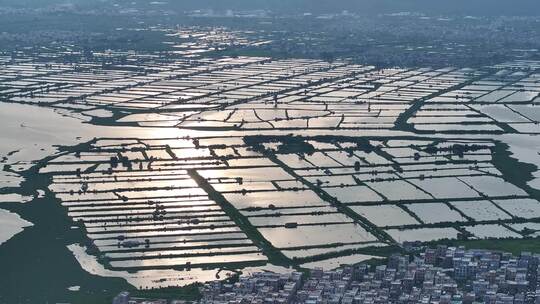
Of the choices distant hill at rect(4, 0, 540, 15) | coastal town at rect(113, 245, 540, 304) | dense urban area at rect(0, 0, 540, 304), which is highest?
coastal town at rect(113, 245, 540, 304)

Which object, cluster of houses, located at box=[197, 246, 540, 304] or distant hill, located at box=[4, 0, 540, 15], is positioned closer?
cluster of houses, located at box=[197, 246, 540, 304]

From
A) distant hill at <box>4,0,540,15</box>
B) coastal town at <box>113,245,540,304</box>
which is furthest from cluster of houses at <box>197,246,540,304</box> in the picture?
distant hill at <box>4,0,540,15</box>

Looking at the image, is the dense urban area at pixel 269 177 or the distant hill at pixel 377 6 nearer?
the dense urban area at pixel 269 177

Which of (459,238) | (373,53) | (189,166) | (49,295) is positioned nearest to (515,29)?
(373,53)

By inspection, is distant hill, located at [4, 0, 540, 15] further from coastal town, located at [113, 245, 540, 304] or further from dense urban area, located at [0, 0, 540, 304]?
coastal town, located at [113, 245, 540, 304]

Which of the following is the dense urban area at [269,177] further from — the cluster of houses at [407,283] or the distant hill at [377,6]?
the distant hill at [377,6]

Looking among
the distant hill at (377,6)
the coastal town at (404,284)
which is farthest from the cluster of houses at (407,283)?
the distant hill at (377,6)

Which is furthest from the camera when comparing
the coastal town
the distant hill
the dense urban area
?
the distant hill
